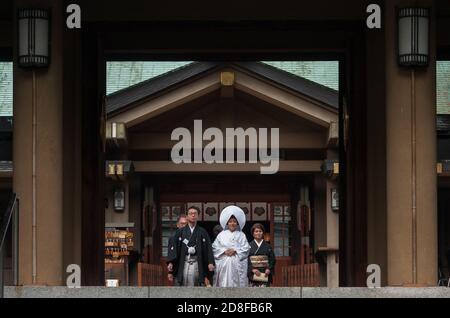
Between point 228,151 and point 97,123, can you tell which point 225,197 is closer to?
point 228,151

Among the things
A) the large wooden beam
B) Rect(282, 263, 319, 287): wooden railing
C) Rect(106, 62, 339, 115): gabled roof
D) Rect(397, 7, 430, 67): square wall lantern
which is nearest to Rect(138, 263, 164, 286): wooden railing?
the large wooden beam

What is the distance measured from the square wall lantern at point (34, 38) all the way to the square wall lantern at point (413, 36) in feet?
11.4

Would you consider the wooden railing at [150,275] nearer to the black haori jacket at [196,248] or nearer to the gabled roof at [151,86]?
the gabled roof at [151,86]

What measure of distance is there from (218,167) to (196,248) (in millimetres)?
6932

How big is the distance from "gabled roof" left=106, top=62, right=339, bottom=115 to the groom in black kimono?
6064mm

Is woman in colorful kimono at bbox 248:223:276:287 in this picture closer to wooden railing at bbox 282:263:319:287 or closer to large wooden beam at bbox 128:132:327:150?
wooden railing at bbox 282:263:319:287

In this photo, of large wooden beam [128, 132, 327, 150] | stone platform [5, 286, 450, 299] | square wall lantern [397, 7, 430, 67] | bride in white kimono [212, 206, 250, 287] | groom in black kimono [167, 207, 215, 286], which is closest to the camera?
stone platform [5, 286, 450, 299]

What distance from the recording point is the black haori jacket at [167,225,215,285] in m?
15.4

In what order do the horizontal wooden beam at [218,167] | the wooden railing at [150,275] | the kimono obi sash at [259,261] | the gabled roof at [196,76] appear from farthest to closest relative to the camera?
the horizontal wooden beam at [218,167] < the gabled roof at [196,76] < the wooden railing at [150,275] < the kimono obi sash at [259,261]

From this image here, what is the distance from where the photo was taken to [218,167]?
22.2 metres

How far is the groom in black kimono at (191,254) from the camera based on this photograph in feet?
50.3

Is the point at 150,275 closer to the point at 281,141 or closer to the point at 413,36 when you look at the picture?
the point at 281,141

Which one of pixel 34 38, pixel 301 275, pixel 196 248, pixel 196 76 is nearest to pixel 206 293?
pixel 34 38

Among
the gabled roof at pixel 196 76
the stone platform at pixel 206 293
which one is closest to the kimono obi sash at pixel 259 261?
the stone platform at pixel 206 293
